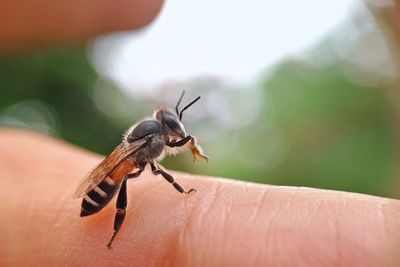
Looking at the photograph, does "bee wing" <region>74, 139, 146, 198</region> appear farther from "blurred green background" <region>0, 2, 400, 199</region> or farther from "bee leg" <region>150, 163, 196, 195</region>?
"blurred green background" <region>0, 2, 400, 199</region>

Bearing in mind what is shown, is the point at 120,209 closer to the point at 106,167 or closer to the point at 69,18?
the point at 106,167

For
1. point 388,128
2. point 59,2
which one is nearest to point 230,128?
point 388,128

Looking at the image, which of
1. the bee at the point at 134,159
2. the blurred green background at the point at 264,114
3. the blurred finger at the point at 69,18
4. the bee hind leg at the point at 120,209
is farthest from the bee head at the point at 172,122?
the blurred green background at the point at 264,114

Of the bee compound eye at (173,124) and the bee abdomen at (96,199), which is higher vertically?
the bee compound eye at (173,124)

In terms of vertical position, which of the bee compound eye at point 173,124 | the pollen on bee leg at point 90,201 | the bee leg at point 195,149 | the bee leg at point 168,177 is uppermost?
the bee compound eye at point 173,124

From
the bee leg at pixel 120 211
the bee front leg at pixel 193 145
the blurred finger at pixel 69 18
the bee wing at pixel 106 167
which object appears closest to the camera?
the bee leg at pixel 120 211

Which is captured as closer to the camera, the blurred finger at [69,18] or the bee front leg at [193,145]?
the bee front leg at [193,145]

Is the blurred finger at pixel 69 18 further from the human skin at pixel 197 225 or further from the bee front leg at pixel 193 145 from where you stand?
the bee front leg at pixel 193 145
